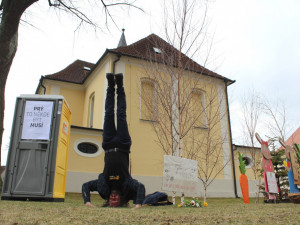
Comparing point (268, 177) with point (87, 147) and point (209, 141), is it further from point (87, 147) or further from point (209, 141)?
point (87, 147)

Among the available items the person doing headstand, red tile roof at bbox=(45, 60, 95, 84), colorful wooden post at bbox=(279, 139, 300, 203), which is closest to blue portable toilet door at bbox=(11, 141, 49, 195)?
the person doing headstand

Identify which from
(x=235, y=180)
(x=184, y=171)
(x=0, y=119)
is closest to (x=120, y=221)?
(x=184, y=171)

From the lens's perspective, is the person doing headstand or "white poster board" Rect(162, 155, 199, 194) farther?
"white poster board" Rect(162, 155, 199, 194)

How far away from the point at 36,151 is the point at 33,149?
0.08 meters

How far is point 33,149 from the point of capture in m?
6.09

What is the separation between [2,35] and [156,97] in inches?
173

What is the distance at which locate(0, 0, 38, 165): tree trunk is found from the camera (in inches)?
260

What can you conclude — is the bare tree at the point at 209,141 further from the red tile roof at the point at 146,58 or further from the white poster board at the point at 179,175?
the white poster board at the point at 179,175

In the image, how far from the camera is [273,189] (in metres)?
7.53

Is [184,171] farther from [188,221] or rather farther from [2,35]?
[2,35]

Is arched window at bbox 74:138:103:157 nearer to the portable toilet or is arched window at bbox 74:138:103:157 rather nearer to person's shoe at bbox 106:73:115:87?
the portable toilet

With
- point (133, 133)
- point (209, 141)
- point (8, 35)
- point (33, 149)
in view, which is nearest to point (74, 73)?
point (133, 133)

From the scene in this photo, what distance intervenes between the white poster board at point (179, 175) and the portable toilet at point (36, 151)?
2672 millimetres

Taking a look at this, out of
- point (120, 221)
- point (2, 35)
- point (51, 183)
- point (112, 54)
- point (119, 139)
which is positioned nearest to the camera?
point (120, 221)
